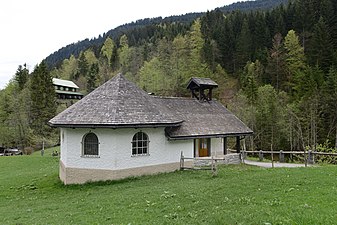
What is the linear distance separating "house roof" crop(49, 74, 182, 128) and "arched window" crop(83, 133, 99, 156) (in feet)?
3.50

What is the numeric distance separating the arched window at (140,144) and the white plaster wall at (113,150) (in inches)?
8.9

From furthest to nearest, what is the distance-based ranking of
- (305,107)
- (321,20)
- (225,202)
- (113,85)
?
(321,20), (305,107), (113,85), (225,202)

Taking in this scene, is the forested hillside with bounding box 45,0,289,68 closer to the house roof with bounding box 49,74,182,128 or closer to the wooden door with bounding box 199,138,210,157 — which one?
the wooden door with bounding box 199,138,210,157

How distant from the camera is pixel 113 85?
2286 centimetres

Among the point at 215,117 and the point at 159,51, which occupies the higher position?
the point at 159,51

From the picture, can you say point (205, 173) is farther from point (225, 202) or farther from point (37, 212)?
point (37, 212)

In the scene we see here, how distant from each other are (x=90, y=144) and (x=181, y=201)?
9286 millimetres

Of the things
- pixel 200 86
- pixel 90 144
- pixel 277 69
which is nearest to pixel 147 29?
pixel 277 69

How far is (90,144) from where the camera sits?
20469 millimetres

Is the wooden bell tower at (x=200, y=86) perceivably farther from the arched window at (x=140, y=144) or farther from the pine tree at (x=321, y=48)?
the pine tree at (x=321, y=48)

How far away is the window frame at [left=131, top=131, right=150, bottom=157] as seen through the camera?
2075 centimetres

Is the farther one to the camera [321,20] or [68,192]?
[321,20]

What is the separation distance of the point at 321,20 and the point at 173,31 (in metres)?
44.4

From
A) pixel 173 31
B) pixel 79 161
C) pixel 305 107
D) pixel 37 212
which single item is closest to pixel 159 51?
pixel 173 31
